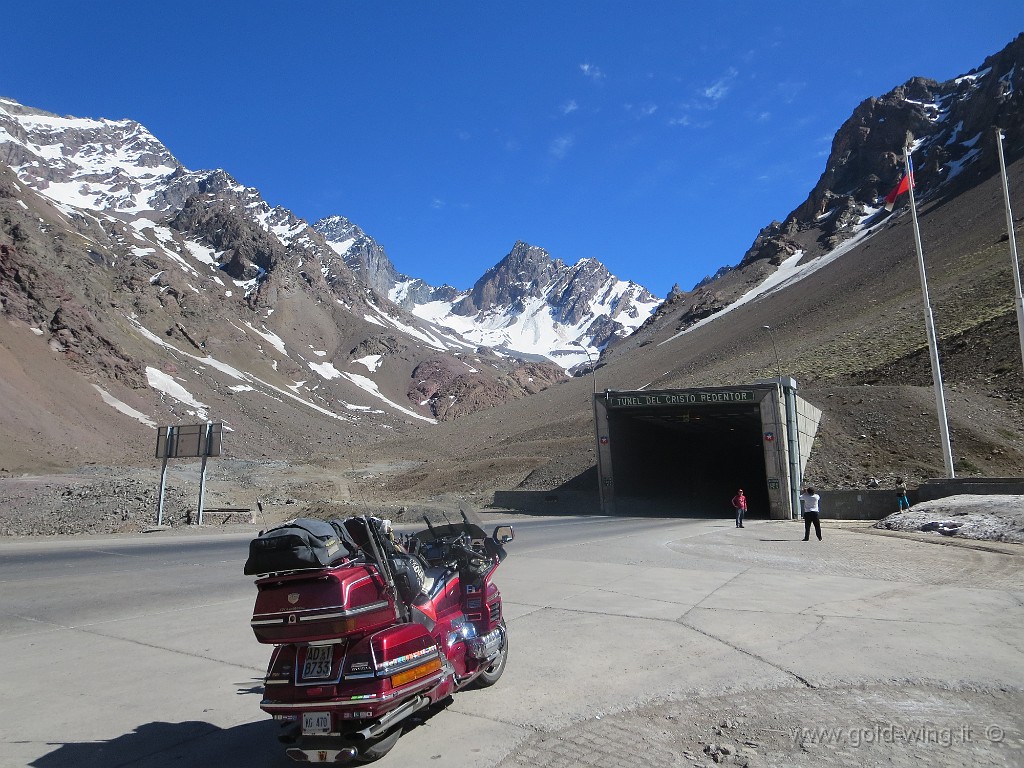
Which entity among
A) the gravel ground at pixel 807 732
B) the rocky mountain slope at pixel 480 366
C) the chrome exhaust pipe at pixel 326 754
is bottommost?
the gravel ground at pixel 807 732

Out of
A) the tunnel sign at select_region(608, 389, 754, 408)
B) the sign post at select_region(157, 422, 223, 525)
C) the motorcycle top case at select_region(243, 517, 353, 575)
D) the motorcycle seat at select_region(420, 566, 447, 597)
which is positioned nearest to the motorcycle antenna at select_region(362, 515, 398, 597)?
the motorcycle top case at select_region(243, 517, 353, 575)

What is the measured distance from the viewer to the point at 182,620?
28.5ft

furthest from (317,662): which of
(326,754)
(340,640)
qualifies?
(326,754)

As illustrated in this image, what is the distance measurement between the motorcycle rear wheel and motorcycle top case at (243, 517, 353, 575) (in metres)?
1.12

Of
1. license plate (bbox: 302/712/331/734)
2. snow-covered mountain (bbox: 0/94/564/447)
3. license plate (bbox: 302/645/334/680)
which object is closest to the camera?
license plate (bbox: 302/712/331/734)

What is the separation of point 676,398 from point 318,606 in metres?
32.5

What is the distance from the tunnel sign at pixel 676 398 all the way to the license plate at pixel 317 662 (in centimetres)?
3203

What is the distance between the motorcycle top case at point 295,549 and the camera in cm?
404

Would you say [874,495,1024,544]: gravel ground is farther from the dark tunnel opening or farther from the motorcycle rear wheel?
the motorcycle rear wheel

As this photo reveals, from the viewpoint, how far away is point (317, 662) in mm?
4109

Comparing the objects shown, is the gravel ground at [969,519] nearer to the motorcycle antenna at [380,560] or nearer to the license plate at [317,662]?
the motorcycle antenna at [380,560]

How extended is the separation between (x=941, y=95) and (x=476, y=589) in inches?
8088

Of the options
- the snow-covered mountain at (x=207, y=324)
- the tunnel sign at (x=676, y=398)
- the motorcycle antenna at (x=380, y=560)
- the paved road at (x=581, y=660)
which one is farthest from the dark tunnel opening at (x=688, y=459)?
the snow-covered mountain at (x=207, y=324)

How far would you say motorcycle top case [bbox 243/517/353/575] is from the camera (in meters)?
4.04
